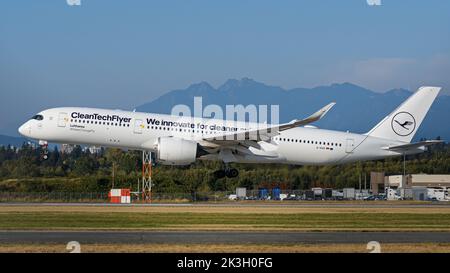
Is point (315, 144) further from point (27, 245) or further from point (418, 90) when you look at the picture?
point (27, 245)

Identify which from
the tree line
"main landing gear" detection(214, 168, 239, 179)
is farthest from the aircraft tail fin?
"main landing gear" detection(214, 168, 239, 179)

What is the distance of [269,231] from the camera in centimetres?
3128

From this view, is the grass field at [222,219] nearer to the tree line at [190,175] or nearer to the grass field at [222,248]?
the grass field at [222,248]

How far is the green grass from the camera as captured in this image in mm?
33344

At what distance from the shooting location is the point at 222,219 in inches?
1473

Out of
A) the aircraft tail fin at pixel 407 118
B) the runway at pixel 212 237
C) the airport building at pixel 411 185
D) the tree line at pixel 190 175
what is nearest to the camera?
the runway at pixel 212 237

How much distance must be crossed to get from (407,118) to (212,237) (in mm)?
32262

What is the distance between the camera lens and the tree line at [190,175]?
63844mm

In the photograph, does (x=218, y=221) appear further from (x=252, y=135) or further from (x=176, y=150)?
(x=252, y=135)

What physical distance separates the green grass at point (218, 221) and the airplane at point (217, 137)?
8039mm

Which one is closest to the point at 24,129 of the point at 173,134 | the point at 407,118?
the point at 173,134

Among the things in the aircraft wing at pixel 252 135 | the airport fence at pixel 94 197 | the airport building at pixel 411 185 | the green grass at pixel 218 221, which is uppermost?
the aircraft wing at pixel 252 135

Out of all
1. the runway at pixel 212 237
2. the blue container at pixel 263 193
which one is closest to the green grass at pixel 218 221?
the runway at pixel 212 237

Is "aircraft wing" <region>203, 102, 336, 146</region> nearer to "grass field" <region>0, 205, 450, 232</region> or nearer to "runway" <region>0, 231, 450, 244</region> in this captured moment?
"grass field" <region>0, 205, 450, 232</region>
